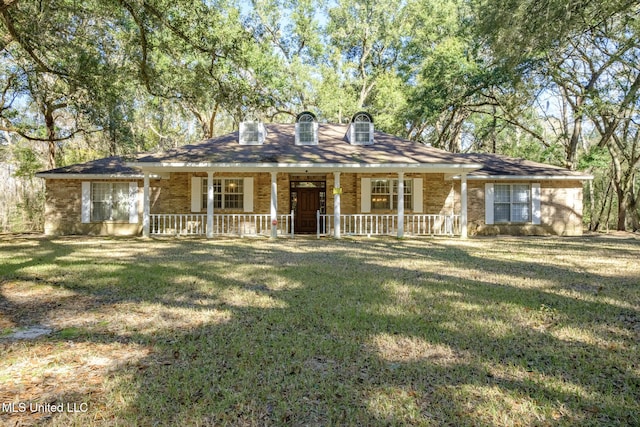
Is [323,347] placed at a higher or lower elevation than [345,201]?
lower

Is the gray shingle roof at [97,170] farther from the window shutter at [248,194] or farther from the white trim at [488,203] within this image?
the white trim at [488,203]

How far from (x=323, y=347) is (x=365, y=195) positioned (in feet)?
39.5

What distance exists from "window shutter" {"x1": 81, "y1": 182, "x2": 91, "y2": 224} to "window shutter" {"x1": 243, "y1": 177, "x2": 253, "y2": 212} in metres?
6.57

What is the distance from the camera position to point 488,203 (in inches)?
606

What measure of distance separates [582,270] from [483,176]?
27.5 ft

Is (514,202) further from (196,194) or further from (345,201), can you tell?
(196,194)

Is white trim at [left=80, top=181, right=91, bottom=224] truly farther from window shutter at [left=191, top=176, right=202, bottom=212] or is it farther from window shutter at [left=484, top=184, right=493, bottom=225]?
window shutter at [left=484, top=184, right=493, bottom=225]

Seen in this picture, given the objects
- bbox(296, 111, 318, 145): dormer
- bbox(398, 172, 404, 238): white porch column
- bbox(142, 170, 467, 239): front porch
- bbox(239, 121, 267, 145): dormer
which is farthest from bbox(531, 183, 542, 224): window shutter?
bbox(239, 121, 267, 145): dormer

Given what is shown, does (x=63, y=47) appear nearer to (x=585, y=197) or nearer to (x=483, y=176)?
(x=483, y=176)

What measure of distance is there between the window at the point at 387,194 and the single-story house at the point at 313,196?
1.6 inches

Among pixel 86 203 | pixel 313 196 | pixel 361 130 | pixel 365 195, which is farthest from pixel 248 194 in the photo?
pixel 86 203

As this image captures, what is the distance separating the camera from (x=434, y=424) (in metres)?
2.12

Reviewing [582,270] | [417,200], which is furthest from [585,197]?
[582,270]

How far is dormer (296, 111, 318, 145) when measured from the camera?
15.0 m
